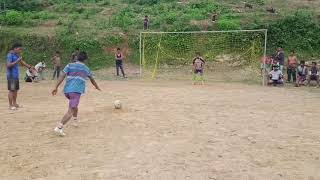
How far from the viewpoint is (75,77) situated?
9727 mm

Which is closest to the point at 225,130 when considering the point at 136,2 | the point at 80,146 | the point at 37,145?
the point at 80,146

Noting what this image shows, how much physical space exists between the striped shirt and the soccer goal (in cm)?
1309

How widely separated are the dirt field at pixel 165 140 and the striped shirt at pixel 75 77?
0.80 metres

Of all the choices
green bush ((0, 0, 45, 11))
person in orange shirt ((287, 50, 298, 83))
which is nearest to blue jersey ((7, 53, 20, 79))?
person in orange shirt ((287, 50, 298, 83))

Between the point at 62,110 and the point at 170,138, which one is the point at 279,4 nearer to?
the point at 62,110

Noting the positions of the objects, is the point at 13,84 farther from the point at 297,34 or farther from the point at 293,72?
the point at 297,34

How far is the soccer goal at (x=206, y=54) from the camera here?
23719 mm

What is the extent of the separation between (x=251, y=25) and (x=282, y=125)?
16.7 meters

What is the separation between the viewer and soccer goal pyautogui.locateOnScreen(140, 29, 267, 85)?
77.8 ft

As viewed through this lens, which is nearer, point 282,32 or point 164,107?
point 164,107

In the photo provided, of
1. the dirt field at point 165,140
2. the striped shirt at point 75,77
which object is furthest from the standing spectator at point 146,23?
the striped shirt at point 75,77

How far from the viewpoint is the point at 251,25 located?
26828mm

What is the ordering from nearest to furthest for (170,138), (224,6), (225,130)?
(170,138) → (225,130) → (224,6)

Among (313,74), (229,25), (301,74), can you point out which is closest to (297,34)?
(229,25)
